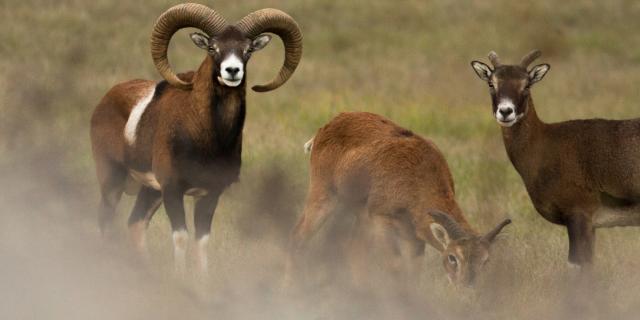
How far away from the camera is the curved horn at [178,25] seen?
13.4 meters

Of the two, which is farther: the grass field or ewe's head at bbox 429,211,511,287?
the grass field

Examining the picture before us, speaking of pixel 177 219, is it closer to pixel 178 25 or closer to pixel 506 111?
pixel 178 25

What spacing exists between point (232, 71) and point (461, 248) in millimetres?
2978

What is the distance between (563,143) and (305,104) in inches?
419

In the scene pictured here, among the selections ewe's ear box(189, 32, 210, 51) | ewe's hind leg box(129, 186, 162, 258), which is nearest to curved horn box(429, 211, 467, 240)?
ewe's ear box(189, 32, 210, 51)

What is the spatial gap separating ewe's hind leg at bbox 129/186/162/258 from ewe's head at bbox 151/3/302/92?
142cm

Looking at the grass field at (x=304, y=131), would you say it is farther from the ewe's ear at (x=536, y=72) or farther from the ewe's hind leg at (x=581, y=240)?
the ewe's ear at (x=536, y=72)

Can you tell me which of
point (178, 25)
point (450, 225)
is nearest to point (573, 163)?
point (450, 225)

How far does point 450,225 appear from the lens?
11.3m

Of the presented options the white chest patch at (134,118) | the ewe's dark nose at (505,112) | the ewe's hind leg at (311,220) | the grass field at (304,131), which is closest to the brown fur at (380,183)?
the ewe's hind leg at (311,220)

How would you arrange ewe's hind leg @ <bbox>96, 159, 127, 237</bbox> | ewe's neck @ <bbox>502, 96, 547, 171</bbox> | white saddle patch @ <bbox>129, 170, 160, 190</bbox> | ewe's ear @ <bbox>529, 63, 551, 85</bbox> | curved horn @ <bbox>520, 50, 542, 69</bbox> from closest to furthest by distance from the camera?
1. ewe's ear @ <bbox>529, 63, 551, 85</bbox>
2. curved horn @ <bbox>520, 50, 542, 69</bbox>
3. ewe's neck @ <bbox>502, 96, 547, 171</bbox>
4. white saddle patch @ <bbox>129, 170, 160, 190</bbox>
5. ewe's hind leg @ <bbox>96, 159, 127, 237</bbox>

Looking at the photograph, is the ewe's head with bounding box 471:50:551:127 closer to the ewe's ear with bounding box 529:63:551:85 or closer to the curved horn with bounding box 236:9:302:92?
the ewe's ear with bounding box 529:63:551:85

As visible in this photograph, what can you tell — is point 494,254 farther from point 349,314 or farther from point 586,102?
point 586,102

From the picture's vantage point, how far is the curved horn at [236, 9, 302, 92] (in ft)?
44.3
